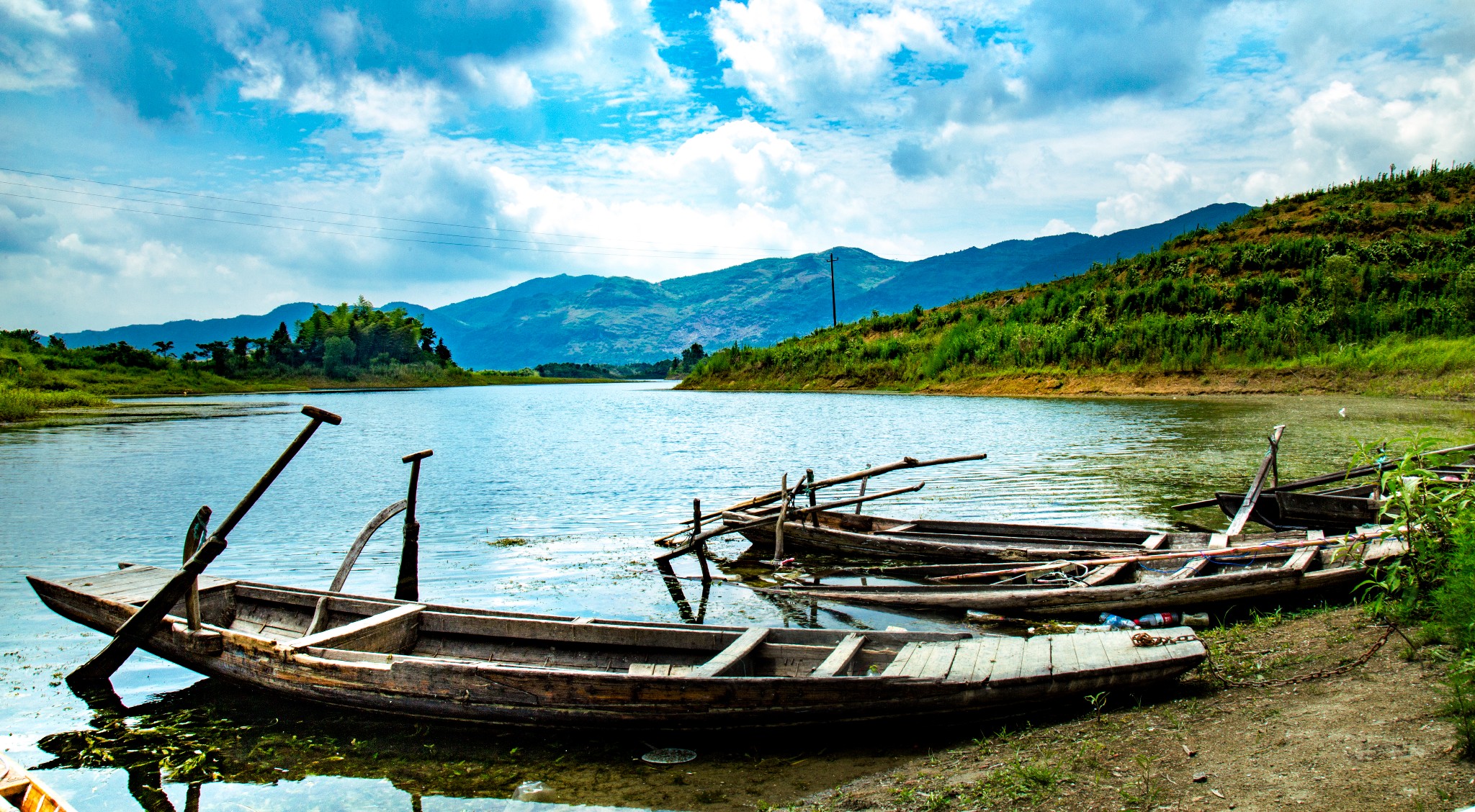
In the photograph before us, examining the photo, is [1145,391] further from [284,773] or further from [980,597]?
[284,773]

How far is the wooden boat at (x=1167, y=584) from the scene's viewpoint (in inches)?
310

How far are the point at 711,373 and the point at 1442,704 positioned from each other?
84.7 metres

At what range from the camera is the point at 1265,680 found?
19.4ft

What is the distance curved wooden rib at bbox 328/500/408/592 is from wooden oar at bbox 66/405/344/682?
1.34 metres

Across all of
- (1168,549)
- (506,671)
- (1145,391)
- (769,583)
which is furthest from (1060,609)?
(1145,391)

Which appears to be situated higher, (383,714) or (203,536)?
(203,536)

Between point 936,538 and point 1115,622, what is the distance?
430cm

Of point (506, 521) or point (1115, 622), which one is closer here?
point (1115, 622)

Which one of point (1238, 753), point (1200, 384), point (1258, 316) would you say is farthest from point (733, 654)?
point (1258, 316)

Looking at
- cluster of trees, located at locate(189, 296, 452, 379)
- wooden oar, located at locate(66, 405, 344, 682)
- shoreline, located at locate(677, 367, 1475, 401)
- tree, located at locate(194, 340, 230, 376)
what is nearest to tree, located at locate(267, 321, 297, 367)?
cluster of trees, located at locate(189, 296, 452, 379)

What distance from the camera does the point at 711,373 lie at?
88.9 m

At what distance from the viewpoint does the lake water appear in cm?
637

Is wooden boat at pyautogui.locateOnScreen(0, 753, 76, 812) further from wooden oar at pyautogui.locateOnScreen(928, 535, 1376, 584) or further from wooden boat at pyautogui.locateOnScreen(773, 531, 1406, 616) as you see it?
wooden oar at pyautogui.locateOnScreen(928, 535, 1376, 584)

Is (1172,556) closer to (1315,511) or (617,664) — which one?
(1315,511)
